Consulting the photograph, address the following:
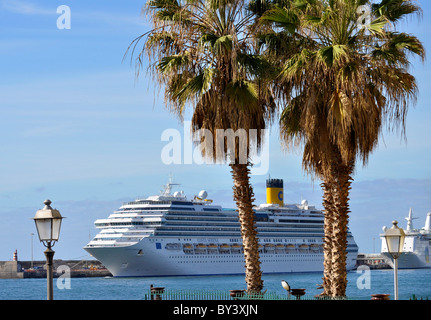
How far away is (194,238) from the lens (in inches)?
3182

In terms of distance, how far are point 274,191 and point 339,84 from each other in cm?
7933

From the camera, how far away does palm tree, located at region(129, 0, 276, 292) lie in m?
19.4

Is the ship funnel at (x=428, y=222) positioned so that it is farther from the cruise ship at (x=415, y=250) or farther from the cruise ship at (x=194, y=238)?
the cruise ship at (x=194, y=238)

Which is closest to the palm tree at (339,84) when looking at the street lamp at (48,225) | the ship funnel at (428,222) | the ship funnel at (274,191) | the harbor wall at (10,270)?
the street lamp at (48,225)

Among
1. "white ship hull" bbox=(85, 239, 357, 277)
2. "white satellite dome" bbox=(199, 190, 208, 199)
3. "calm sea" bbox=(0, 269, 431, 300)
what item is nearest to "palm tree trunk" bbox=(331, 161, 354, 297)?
"calm sea" bbox=(0, 269, 431, 300)

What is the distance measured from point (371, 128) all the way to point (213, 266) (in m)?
63.3

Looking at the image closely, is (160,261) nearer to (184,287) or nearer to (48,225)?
(184,287)

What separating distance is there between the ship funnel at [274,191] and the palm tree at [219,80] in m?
76.5

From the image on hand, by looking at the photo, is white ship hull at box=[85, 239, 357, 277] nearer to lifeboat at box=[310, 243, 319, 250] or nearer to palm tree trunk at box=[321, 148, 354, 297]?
lifeboat at box=[310, 243, 319, 250]

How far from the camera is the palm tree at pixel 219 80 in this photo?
19.4 metres

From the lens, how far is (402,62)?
61.0 feet
